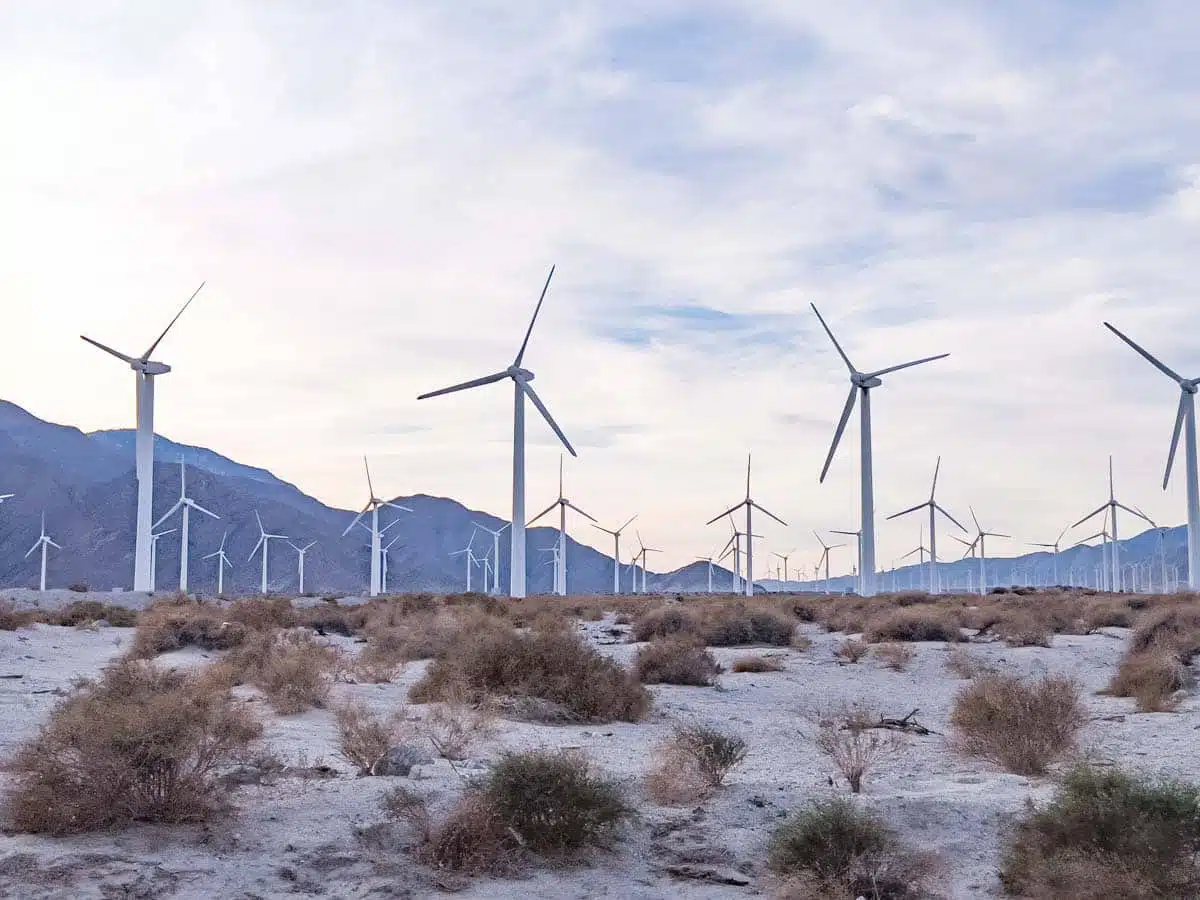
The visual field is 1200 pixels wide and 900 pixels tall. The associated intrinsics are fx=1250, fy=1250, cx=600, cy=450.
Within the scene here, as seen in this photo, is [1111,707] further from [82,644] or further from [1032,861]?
[82,644]

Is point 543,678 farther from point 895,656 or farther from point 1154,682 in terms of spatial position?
point 895,656

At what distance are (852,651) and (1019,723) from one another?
15.0 metres

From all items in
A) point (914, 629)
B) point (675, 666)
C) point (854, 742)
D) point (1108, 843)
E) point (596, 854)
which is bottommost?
point (596, 854)

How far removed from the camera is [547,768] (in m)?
11.0

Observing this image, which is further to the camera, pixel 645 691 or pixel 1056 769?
pixel 645 691

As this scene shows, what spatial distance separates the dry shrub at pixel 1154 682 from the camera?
1953 cm

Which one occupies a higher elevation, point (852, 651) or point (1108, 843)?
point (852, 651)

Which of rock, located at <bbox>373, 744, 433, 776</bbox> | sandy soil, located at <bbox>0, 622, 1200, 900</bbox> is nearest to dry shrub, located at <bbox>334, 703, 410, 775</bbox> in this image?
rock, located at <bbox>373, 744, 433, 776</bbox>

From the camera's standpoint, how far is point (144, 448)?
6003 centimetres

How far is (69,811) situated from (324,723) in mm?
6951

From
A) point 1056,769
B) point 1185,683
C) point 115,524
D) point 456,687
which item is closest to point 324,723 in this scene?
point 456,687

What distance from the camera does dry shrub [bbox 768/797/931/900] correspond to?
32.1 ft

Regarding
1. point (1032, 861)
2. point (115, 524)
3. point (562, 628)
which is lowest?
point (1032, 861)

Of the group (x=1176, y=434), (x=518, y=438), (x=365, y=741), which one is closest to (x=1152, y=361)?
(x=1176, y=434)
